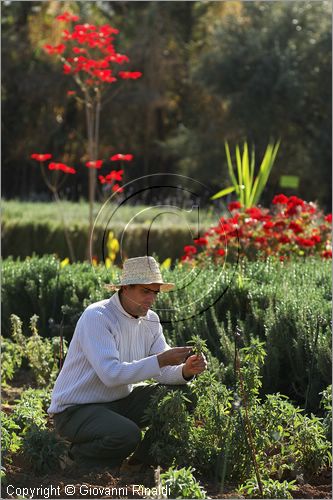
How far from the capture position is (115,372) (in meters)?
3.65

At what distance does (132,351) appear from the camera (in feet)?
12.8

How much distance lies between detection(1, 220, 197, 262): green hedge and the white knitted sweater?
5.76 m

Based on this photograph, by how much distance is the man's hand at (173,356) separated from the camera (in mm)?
3643

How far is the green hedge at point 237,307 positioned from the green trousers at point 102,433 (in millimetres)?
727

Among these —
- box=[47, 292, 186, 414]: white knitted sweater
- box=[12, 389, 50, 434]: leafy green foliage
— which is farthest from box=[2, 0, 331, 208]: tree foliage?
box=[47, 292, 186, 414]: white knitted sweater

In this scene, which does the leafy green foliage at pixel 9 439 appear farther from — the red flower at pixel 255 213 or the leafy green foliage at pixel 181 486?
the red flower at pixel 255 213

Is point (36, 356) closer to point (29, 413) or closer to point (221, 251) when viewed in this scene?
point (29, 413)

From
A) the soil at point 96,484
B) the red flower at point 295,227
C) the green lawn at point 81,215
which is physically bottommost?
the soil at point 96,484

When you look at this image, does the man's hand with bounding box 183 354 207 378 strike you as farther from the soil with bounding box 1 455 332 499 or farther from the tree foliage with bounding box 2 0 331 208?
the tree foliage with bounding box 2 0 331 208

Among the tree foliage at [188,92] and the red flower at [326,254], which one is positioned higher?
the tree foliage at [188,92]

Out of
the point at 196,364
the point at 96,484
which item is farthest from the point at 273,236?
the point at 96,484

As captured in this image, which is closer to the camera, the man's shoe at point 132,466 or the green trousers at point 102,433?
the green trousers at point 102,433

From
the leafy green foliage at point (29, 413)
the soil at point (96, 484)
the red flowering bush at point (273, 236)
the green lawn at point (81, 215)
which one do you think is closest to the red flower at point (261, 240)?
the red flowering bush at point (273, 236)

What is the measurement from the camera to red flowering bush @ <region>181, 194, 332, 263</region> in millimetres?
7461
